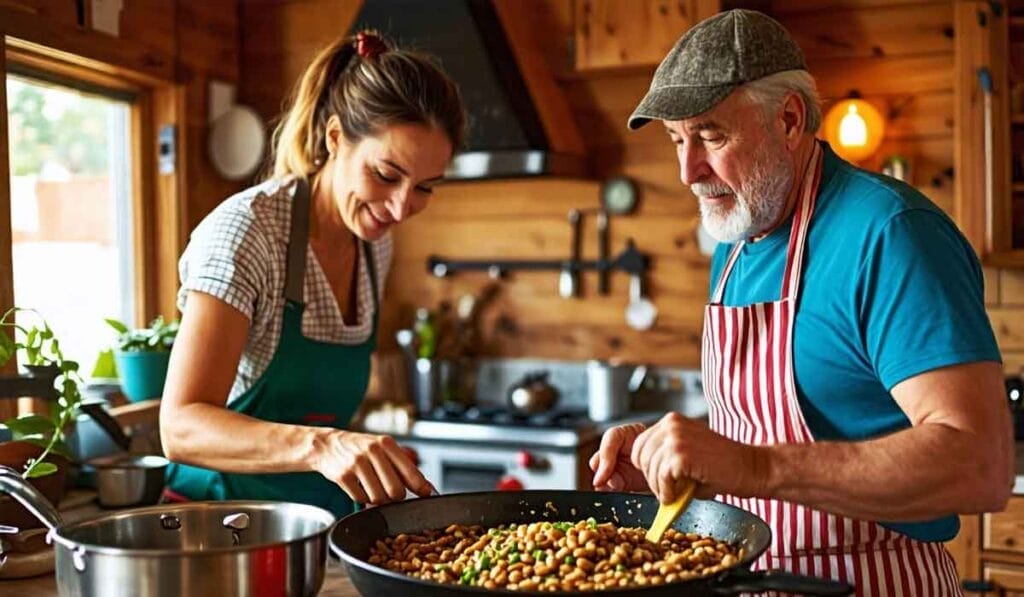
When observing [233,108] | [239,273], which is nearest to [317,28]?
[233,108]

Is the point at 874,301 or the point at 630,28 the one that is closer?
the point at 874,301

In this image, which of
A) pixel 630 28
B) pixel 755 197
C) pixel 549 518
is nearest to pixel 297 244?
pixel 549 518

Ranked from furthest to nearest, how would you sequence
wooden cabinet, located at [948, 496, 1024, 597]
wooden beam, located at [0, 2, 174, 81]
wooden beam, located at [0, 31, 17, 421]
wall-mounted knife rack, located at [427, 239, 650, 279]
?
1. wall-mounted knife rack, located at [427, 239, 650, 279]
2. wooden cabinet, located at [948, 496, 1024, 597]
3. wooden beam, located at [0, 2, 174, 81]
4. wooden beam, located at [0, 31, 17, 421]

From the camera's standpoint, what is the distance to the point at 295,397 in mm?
2086

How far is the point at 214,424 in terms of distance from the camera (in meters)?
1.72

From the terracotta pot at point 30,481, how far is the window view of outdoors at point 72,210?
1081 mm

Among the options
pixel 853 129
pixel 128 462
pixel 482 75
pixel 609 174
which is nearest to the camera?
pixel 128 462

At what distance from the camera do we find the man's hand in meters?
1.29

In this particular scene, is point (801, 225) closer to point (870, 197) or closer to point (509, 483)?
point (870, 197)

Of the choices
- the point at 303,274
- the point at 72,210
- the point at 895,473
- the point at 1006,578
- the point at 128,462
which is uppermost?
the point at 72,210

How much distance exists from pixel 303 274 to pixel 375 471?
62 cm

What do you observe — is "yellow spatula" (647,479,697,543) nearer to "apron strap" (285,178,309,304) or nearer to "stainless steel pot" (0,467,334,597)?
"stainless steel pot" (0,467,334,597)

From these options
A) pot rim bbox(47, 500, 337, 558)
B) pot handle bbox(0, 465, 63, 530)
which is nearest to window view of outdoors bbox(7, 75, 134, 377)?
pot handle bbox(0, 465, 63, 530)

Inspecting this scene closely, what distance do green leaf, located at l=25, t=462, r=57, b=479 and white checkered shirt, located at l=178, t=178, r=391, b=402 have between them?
1.01 feet
